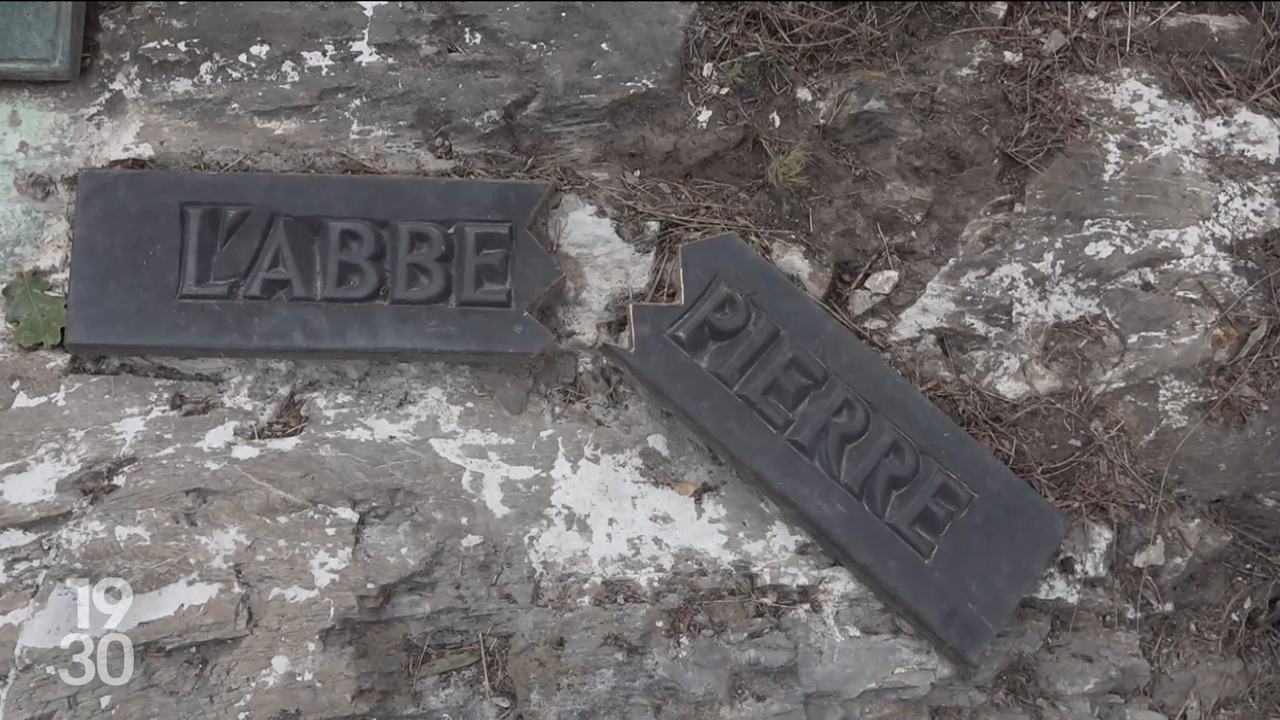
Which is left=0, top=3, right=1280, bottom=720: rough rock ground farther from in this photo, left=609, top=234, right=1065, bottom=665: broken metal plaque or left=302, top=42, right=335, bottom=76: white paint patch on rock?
left=609, top=234, right=1065, bottom=665: broken metal plaque

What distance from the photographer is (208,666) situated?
205 cm

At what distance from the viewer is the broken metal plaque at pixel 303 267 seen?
2199mm

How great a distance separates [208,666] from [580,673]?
2.97 ft

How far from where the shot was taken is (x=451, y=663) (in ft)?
7.07

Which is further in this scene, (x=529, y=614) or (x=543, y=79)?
(x=543, y=79)

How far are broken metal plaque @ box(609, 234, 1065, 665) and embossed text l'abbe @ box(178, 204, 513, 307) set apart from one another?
45cm

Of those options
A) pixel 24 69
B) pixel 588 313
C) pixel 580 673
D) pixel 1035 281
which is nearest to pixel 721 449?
pixel 588 313

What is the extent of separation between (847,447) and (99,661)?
6.30 feet

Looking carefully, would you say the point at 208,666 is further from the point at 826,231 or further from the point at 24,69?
the point at 826,231

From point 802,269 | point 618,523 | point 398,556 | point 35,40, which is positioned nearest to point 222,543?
point 398,556

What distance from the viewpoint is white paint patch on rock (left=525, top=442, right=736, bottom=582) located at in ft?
7.25

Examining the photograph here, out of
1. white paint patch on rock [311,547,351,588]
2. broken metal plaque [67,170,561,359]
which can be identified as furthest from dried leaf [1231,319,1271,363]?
white paint patch on rock [311,547,351,588]

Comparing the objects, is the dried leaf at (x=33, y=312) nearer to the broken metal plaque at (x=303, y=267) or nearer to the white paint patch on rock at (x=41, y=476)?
the broken metal plaque at (x=303, y=267)

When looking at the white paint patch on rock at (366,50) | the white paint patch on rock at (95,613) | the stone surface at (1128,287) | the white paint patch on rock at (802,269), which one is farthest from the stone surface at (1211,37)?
the white paint patch on rock at (95,613)
